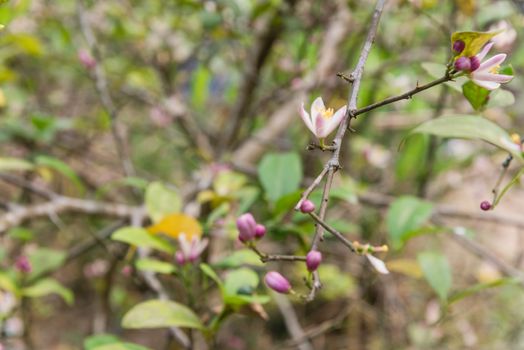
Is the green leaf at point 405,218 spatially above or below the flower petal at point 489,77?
below

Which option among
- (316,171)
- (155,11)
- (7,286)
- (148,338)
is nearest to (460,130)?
(7,286)

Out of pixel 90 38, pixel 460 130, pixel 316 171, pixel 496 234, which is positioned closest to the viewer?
pixel 460 130

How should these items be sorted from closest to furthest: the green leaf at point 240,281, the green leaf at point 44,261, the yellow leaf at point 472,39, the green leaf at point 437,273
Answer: the yellow leaf at point 472,39
the green leaf at point 240,281
the green leaf at point 437,273
the green leaf at point 44,261

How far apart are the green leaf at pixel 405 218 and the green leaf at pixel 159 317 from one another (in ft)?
1.19

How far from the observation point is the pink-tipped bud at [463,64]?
1.39ft

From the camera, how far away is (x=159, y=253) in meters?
1.07

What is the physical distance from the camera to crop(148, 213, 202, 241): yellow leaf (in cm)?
71

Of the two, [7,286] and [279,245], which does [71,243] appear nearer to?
[279,245]

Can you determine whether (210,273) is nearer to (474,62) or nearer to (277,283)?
(277,283)

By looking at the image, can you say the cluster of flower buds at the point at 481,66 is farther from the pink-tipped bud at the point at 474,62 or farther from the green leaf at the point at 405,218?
the green leaf at the point at 405,218

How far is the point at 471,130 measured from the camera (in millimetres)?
472

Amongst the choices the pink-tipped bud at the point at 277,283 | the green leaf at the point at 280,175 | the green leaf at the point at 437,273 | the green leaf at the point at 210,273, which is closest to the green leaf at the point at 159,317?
the green leaf at the point at 210,273

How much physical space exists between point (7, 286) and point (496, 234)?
70.6 inches

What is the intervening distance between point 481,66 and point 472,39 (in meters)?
0.03
